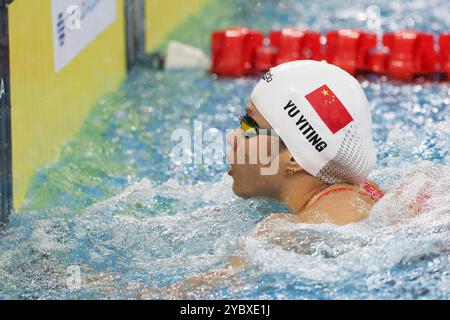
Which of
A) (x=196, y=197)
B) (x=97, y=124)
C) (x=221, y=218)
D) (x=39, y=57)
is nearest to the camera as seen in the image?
(x=221, y=218)

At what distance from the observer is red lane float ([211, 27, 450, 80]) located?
5324mm

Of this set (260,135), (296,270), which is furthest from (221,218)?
(296,270)

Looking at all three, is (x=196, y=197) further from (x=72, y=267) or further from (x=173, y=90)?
(x=173, y=90)

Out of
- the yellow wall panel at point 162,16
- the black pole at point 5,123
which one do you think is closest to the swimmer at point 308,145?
the black pole at point 5,123

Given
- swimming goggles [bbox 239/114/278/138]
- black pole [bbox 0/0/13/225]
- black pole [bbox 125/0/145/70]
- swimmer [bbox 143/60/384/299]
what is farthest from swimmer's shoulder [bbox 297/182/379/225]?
black pole [bbox 125/0/145/70]

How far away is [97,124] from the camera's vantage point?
184 inches

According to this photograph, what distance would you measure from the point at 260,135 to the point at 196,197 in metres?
0.79

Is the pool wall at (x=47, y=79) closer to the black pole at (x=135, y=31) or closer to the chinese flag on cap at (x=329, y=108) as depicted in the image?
the black pole at (x=135, y=31)

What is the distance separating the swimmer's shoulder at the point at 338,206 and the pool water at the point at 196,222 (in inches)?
1.8

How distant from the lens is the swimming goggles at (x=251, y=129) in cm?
294

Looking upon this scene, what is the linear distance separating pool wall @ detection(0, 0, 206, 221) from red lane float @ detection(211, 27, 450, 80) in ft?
2.07

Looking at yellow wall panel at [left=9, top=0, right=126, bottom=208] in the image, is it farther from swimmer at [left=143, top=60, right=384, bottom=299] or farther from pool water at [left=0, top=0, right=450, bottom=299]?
swimmer at [left=143, top=60, right=384, bottom=299]

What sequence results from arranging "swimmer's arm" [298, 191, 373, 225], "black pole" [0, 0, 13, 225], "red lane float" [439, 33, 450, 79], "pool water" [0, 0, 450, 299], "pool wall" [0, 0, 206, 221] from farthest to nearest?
1. "red lane float" [439, 33, 450, 79]
2. "pool wall" [0, 0, 206, 221]
3. "black pole" [0, 0, 13, 225]
4. "swimmer's arm" [298, 191, 373, 225]
5. "pool water" [0, 0, 450, 299]

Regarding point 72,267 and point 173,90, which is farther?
point 173,90
